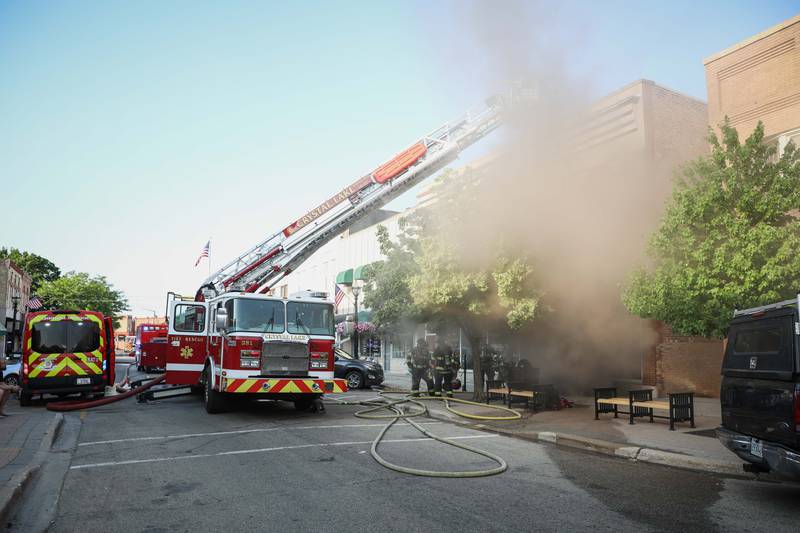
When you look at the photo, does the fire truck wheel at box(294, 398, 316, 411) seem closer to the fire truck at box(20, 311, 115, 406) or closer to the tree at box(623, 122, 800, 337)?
the fire truck at box(20, 311, 115, 406)

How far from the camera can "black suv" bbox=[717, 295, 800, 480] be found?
16.3 ft

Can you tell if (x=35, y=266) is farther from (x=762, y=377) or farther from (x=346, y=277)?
(x=762, y=377)

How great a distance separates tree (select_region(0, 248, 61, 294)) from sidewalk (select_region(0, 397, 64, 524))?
6319cm

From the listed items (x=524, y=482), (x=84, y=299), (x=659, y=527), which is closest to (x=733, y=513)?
(x=659, y=527)

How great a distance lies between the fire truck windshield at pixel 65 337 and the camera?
13477mm

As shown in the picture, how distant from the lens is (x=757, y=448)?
5.39 metres

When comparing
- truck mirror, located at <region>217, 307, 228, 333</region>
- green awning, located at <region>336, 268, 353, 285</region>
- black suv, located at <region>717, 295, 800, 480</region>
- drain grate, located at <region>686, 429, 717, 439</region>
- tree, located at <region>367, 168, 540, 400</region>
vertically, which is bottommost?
drain grate, located at <region>686, 429, 717, 439</region>

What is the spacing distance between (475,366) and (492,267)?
3.13 metres

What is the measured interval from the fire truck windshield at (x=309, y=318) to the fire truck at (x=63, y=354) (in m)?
6.07

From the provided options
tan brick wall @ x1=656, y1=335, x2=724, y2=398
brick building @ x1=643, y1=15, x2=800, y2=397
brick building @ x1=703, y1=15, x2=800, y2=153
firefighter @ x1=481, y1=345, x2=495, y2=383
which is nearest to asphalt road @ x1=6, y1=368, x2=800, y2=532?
tan brick wall @ x1=656, y1=335, x2=724, y2=398

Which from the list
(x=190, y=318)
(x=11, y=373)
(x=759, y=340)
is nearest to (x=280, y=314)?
(x=190, y=318)

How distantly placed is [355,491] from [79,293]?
219 ft

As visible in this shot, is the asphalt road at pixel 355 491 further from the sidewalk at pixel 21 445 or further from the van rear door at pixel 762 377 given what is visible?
the van rear door at pixel 762 377

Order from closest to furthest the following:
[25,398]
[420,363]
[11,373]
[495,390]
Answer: [495,390], [25,398], [420,363], [11,373]
